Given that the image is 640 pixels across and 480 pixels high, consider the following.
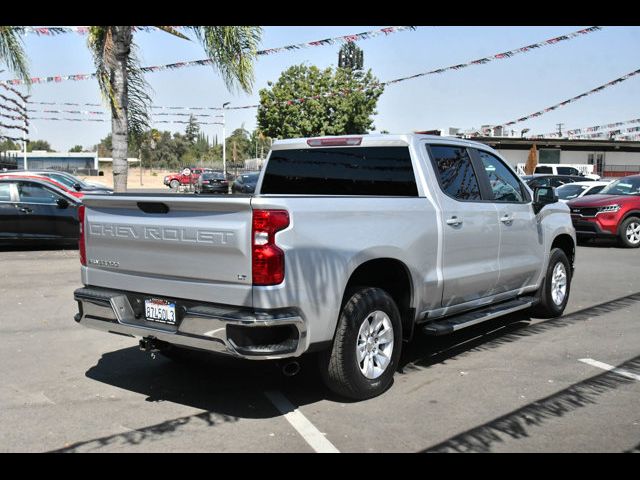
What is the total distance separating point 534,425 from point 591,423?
40 centimetres

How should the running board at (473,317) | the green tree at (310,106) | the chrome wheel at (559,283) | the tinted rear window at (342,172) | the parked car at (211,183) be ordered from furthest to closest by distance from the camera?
the green tree at (310,106), the parked car at (211,183), the chrome wheel at (559,283), the tinted rear window at (342,172), the running board at (473,317)

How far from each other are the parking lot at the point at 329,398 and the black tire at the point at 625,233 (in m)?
8.64

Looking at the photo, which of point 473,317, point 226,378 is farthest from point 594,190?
point 226,378

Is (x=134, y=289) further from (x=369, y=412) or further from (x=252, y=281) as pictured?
(x=369, y=412)

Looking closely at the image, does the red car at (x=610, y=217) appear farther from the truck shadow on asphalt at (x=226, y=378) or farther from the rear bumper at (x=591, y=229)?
the truck shadow on asphalt at (x=226, y=378)

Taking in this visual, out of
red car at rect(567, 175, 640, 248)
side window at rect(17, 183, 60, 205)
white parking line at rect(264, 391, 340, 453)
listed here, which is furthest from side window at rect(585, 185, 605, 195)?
white parking line at rect(264, 391, 340, 453)

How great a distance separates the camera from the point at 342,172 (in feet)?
20.0

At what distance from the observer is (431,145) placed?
5809mm

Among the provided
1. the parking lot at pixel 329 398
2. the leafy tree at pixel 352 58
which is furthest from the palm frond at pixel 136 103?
the leafy tree at pixel 352 58

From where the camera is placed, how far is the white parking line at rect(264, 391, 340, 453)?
3974 millimetres

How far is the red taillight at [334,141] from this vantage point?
586cm

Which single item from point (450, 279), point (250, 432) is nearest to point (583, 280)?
point (450, 279)

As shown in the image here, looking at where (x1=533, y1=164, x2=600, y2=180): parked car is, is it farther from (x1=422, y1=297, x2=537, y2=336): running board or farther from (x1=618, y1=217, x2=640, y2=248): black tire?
(x1=422, y1=297, x2=537, y2=336): running board

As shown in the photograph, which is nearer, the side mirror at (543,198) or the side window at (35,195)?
the side mirror at (543,198)
